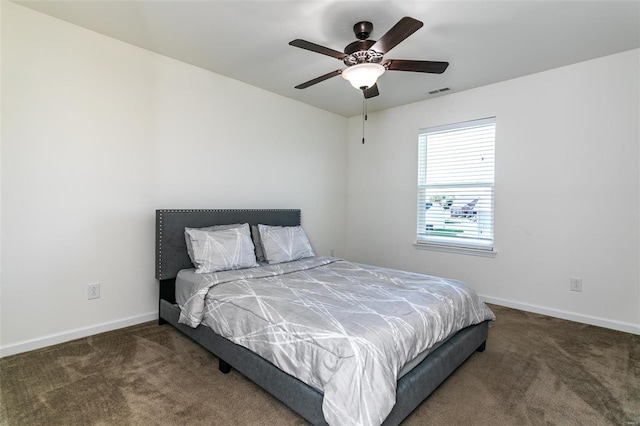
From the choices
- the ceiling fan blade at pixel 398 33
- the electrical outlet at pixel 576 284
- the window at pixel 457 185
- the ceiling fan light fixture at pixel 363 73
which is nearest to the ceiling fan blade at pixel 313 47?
the ceiling fan light fixture at pixel 363 73

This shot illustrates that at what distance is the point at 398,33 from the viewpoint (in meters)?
1.96

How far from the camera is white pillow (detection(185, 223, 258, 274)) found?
2.81 metres

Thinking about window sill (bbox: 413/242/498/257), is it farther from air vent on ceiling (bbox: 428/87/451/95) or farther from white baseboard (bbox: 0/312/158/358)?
white baseboard (bbox: 0/312/158/358)

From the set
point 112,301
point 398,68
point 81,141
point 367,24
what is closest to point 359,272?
point 398,68

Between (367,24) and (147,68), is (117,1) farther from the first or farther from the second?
(367,24)

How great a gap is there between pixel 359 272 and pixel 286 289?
800 millimetres

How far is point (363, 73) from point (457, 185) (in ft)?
7.65

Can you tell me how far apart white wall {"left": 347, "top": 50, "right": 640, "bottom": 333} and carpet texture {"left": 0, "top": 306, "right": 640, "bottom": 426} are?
652 millimetres

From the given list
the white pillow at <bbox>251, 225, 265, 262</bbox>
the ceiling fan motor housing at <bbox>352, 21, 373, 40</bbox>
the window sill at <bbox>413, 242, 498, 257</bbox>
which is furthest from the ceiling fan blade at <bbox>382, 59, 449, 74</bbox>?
the window sill at <bbox>413, 242, 498, 257</bbox>

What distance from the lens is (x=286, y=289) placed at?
7.54 ft

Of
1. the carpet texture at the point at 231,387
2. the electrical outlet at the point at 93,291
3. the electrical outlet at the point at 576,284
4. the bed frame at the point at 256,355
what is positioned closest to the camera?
the bed frame at the point at 256,355

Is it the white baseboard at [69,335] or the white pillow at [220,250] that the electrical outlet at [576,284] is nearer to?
the white pillow at [220,250]

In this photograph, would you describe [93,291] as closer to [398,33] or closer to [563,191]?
[398,33]

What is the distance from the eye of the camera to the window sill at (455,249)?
12.3 ft
